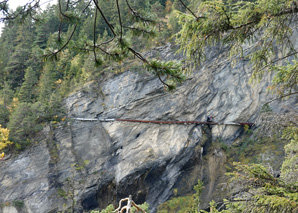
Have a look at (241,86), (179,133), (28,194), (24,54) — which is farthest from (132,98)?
(24,54)

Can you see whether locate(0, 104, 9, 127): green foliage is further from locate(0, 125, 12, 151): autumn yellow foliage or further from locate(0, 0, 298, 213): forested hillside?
locate(0, 125, 12, 151): autumn yellow foliage

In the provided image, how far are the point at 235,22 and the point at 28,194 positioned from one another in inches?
816

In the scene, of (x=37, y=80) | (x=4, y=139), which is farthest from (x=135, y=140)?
(x=37, y=80)

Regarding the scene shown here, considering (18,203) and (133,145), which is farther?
(133,145)

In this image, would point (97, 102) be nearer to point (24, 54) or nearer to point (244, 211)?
point (24, 54)

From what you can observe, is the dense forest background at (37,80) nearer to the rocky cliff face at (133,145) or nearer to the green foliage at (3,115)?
the green foliage at (3,115)

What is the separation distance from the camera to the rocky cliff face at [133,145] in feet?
67.9

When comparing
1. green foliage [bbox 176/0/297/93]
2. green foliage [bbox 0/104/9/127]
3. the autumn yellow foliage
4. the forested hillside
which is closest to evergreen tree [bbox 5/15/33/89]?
the forested hillside

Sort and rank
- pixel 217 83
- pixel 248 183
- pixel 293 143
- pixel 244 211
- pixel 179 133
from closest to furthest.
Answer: pixel 244 211 → pixel 248 183 → pixel 293 143 → pixel 179 133 → pixel 217 83

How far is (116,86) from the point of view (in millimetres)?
25297

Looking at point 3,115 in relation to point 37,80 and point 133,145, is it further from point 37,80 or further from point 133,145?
point 133,145

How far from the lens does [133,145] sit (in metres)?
22.3

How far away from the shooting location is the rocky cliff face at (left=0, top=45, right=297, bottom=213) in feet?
67.9

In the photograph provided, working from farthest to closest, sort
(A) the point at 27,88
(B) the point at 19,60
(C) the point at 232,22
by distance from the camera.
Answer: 1. (B) the point at 19,60
2. (A) the point at 27,88
3. (C) the point at 232,22
